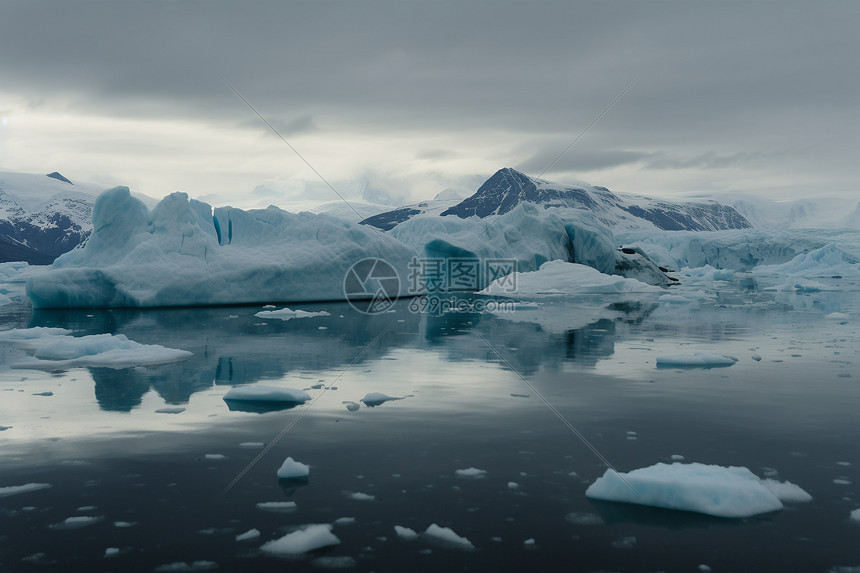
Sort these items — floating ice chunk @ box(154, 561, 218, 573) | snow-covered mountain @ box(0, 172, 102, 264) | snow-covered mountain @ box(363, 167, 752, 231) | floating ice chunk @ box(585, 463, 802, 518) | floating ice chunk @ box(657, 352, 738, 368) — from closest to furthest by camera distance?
floating ice chunk @ box(154, 561, 218, 573)
floating ice chunk @ box(585, 463, 802, 518)
floating ice chunk @ box(657, 352, 738, 368)
snow-covered mountain @ box(0, 172, 102, 264)
snow-covered mountain @ box(363, 167, 752, 231)

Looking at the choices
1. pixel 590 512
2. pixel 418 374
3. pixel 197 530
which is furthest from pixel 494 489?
pixel 418 374

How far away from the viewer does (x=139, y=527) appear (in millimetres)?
3779

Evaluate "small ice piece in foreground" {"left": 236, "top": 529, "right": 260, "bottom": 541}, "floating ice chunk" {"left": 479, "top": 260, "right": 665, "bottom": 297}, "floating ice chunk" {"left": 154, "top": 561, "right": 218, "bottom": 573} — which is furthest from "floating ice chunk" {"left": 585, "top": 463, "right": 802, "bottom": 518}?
"floating ice chunk" {"left": 479, "top": 260, "right": 665, "bottom": 297}

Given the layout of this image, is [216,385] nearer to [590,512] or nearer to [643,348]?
[590,512]

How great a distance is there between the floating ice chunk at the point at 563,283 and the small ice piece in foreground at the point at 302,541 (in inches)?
879

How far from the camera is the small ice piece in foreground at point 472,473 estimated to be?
4.61 meters

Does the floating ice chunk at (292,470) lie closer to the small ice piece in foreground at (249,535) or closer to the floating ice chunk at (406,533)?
the small ice piece in foreground at (249,535)

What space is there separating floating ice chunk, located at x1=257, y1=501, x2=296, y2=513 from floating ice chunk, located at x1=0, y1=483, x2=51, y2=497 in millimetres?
1478

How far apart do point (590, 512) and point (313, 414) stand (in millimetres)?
3168

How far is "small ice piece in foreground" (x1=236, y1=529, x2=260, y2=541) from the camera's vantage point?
11.9 feet

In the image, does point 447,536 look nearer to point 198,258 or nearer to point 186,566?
point 186,566

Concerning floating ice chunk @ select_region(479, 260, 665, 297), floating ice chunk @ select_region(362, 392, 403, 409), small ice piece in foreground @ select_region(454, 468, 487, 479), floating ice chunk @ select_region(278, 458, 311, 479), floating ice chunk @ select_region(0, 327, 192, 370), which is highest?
floating ice chunk @ select_region(479, 260, 665, 297)

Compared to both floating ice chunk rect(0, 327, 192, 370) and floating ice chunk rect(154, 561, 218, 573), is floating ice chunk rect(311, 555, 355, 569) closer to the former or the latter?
floating ice chunk rect(154, 561, 218, 573)

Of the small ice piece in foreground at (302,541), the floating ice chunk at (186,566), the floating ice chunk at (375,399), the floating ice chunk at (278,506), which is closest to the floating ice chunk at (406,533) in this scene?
the small ice piece in foreground at (302,541)
